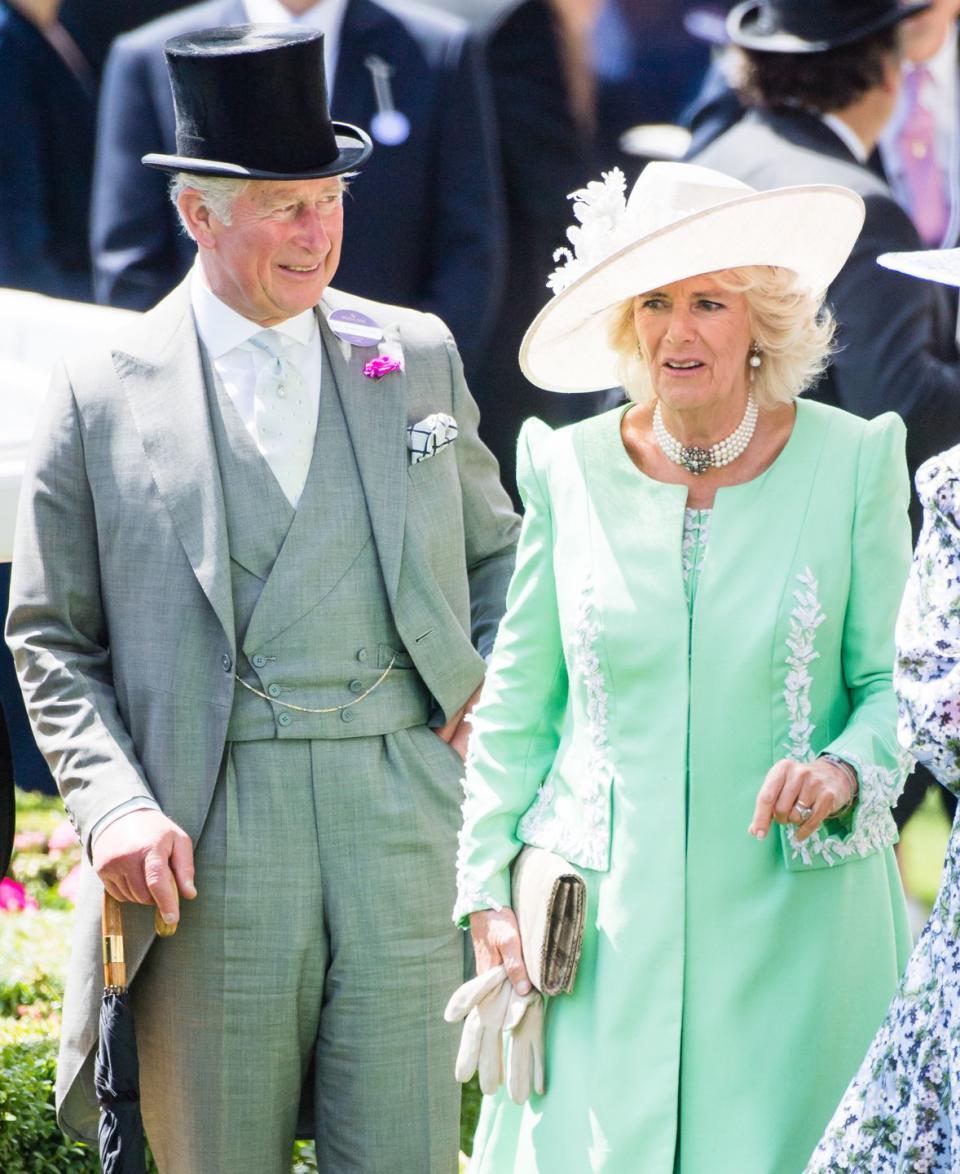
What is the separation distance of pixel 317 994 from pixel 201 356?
3.81 ft

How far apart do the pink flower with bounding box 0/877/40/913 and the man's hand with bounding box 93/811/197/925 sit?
2260 millimetres

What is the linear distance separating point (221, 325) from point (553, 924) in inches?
51.1

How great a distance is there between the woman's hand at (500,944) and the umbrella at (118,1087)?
0.66 m

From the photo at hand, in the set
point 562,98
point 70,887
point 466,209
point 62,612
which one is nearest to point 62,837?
point 70,887

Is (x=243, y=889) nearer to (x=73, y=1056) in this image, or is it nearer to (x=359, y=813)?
(x=359, y=813)

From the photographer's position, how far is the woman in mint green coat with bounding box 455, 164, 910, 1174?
296 centimetres

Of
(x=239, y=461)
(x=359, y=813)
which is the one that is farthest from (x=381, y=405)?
(x=359, y=813)

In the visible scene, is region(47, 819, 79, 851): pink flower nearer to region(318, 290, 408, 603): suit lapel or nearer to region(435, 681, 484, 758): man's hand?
region(435, 681, 484, 758): man's hand

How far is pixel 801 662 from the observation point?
2963mm

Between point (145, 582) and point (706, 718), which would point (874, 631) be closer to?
point (706, 718)

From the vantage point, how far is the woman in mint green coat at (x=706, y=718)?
296 cm

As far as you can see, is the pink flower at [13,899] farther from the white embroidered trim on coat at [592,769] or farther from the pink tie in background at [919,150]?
the pink tie in background at [919,150]

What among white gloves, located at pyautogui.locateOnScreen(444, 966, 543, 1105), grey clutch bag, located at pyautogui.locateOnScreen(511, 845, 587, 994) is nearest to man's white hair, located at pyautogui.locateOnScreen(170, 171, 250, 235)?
grey clutch bag, located at pyautogui.locateOnScreen(511, 845, 587, 994)

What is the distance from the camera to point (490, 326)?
210 inches
